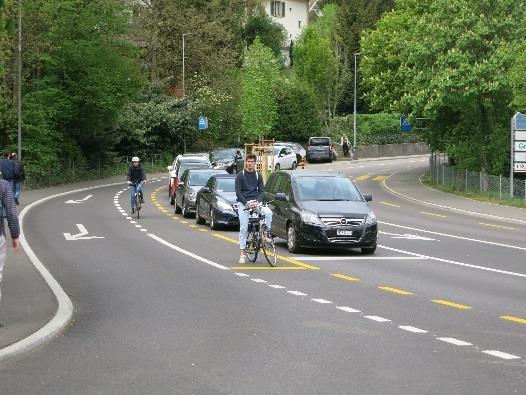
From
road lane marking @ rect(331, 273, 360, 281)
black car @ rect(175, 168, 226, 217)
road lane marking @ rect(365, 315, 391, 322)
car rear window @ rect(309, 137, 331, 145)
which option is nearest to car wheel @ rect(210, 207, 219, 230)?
black car @ rect(175, 168, 226, 217)

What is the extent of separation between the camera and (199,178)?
117 feet

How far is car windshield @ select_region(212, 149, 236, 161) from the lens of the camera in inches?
2506

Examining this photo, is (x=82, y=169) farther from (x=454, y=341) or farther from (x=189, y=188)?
(x=454, y=341)

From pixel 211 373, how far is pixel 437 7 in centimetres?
4404

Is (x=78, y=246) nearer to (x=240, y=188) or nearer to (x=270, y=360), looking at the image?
(x=240, y=188)

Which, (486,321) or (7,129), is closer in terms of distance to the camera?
(486,321)

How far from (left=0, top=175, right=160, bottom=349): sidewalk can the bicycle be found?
370cm

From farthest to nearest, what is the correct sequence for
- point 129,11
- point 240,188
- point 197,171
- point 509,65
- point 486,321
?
point 129,11 → point 509,65 → point 197,171 → point 240,188 → point 486,321

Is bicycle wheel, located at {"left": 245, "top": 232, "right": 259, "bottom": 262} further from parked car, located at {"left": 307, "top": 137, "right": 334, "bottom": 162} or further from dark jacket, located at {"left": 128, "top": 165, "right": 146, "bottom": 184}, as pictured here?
parked car, located at {"left": 307, "top": 137, "right": 334, "bottom": 162}

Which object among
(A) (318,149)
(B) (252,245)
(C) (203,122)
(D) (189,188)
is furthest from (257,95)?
(B) (252,245)

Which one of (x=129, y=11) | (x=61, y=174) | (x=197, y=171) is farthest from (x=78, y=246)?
(x=129, y=11)

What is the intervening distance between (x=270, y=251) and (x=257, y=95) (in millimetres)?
63457

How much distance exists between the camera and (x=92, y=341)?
11461 mm

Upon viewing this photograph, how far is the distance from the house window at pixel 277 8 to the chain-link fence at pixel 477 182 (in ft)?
200
